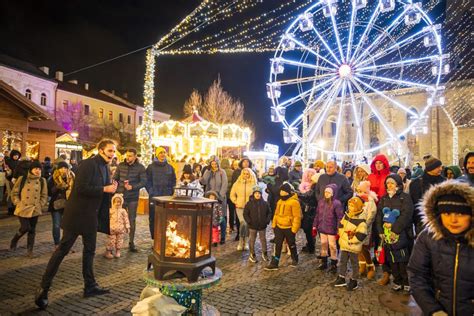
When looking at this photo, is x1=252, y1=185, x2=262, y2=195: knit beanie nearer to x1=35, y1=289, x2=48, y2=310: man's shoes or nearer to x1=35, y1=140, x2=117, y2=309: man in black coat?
x1=35, y1=140, x2=117, y2=309: man in black coat

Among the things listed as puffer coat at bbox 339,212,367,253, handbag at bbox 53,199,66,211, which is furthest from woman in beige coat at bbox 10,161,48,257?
puffer coat at bbox 339,212,367,253

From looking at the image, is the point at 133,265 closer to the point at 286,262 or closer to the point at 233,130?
the point at 286,262

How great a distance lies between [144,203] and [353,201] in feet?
27.6

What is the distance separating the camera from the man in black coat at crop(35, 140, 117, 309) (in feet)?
15.5

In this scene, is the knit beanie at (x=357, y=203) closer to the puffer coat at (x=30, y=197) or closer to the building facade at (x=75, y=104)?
the puffer coat at (x=30, y=197)

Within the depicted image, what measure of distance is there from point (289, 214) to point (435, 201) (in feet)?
13.5

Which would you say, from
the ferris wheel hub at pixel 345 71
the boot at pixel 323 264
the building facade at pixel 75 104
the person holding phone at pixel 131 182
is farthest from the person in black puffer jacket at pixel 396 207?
the building facade at pixel 75 104

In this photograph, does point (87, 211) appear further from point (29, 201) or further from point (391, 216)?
point (391, 216)

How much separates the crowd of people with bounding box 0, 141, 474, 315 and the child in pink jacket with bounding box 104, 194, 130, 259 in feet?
0.07

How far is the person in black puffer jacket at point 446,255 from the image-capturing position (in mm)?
2506

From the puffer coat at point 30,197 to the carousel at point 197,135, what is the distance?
52.5 ft

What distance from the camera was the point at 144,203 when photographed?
12.4 metres

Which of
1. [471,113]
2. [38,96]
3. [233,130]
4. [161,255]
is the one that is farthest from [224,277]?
[471,113]

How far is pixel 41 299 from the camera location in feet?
14.7
